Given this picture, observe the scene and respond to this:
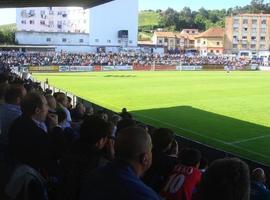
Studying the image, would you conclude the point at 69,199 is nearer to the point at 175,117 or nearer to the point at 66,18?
the point at 175,117

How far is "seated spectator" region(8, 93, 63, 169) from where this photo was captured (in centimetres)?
444

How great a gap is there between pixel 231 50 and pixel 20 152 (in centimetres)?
13033

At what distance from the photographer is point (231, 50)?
131 meters

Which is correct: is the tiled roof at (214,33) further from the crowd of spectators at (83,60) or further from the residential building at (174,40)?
the crowd of spectators at (83,60)

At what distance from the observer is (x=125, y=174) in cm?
270

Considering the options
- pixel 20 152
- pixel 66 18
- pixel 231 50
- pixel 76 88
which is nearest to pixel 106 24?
pixel 66 18

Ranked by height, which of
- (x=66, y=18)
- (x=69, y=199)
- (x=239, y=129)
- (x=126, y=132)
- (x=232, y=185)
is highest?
(x=66, y=18)

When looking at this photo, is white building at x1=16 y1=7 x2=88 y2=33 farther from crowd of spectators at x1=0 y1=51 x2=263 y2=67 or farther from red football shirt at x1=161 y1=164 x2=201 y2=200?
red football shirt at x1=161 y1=164 x2=201 y2=200

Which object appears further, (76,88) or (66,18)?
Answer: (66,18)

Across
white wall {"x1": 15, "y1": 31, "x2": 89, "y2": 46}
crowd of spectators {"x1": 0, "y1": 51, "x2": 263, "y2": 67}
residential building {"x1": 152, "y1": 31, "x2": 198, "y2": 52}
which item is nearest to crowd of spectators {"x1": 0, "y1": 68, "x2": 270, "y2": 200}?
crowd of spectators {"x1": 0, "y1": 51, "x2": 263, "y2": 67}

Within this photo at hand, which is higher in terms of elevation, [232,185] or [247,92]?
[232,185]

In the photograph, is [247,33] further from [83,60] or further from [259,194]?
[259,194]

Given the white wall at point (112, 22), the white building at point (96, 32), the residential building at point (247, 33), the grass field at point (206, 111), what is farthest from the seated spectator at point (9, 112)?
the residential building at point (247, 33)

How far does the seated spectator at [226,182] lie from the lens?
2.56m
